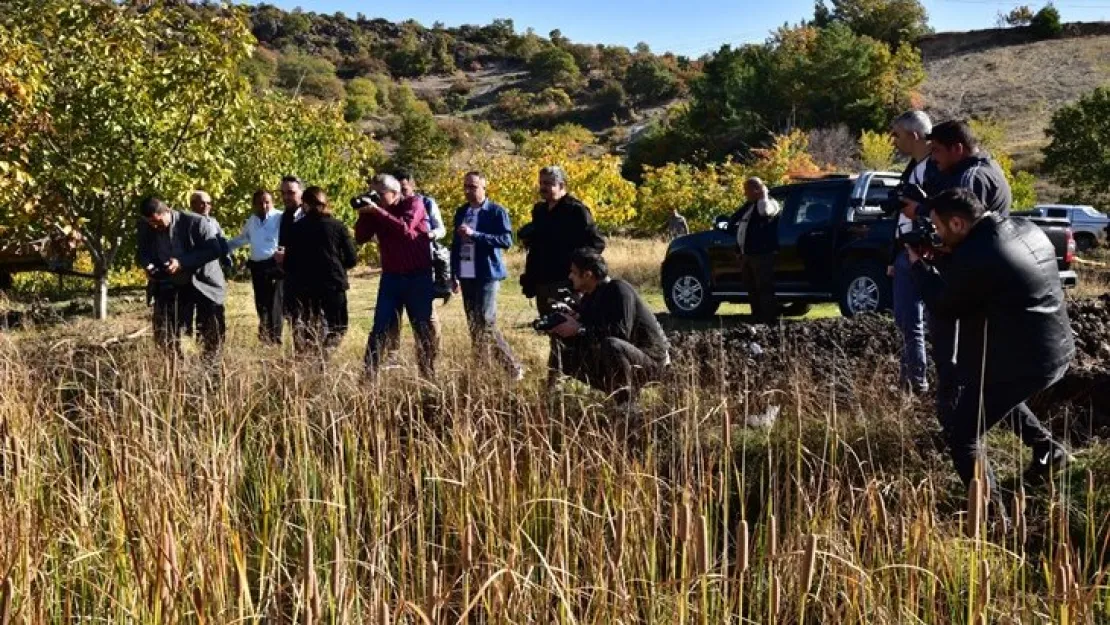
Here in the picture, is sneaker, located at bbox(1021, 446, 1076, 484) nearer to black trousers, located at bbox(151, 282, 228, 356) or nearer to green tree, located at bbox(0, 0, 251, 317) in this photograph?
black trousers, located at bbox(151, 282, 228, 356)

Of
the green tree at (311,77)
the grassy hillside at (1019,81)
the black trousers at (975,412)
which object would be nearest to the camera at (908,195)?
the black trousers at (975,412)

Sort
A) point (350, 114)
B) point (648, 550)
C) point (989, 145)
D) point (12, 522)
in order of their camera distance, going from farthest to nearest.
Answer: point (350, 114) → point (989, 145) → point (648, 550) → point (12, 522)

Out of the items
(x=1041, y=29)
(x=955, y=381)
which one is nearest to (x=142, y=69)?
(x=955, y=381)

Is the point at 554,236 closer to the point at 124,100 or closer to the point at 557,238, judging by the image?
the point at 557,238

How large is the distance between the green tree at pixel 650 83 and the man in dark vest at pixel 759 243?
69.7 metres

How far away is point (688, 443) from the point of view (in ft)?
11.7

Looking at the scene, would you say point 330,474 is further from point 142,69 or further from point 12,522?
point 142,69

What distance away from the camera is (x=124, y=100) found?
12117 millimetres

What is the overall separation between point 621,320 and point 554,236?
59.9 inches

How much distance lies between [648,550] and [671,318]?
10.1 metres

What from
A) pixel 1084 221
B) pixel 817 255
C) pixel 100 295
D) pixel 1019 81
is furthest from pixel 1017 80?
pixel 100 295

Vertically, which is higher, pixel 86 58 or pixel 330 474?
pixel 86 58

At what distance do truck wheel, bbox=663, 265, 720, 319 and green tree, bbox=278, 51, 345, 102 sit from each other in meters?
57.4

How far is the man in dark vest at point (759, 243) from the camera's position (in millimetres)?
9328
